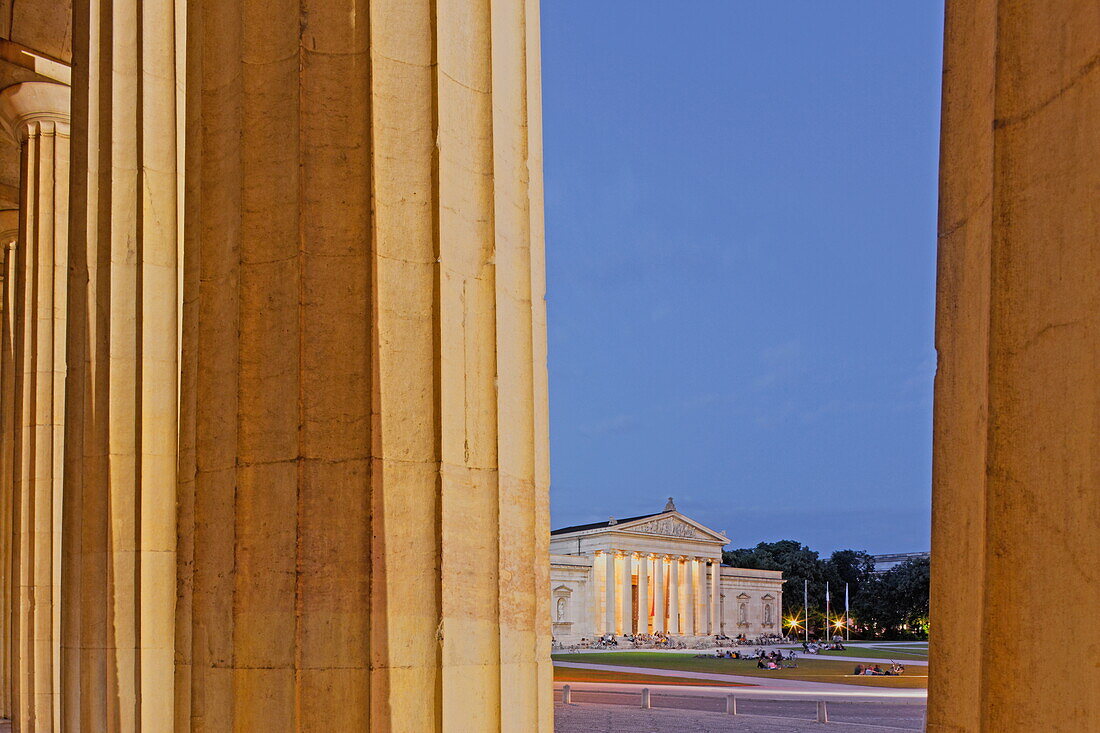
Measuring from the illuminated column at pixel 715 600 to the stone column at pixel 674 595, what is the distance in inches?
313

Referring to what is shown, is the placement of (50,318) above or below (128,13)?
below

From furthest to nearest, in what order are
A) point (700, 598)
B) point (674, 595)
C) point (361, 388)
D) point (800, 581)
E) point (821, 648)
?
point (800, 581)
point (700, 598)
point (674, 595)
point (821, 648)
point (361, 388)

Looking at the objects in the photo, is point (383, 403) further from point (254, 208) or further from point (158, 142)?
point (158, 142)

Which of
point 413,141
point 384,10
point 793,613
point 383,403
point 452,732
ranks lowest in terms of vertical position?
point 793,613

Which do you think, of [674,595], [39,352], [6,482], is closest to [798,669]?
[6,482]

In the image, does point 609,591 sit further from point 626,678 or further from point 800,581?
point 626,678

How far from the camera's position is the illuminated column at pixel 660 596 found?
150 meters

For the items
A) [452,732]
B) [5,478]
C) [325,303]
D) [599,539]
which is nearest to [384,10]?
[325,303]

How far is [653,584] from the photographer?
15038cm

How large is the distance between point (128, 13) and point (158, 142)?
1979 mm

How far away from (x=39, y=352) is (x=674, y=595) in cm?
13757

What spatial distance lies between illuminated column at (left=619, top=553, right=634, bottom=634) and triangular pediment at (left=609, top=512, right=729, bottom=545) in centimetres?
509

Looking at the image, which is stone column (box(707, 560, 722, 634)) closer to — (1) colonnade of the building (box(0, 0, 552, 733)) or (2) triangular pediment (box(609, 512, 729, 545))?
(2) triangular pediment (box(609, 512, 729, 545))

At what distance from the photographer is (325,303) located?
7.90 m
